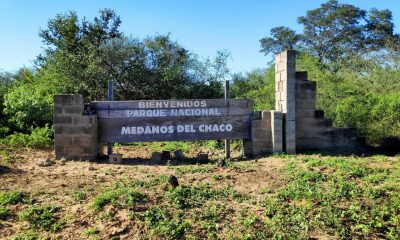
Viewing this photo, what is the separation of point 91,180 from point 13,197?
1.34 meters

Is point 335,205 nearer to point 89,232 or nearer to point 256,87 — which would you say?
point 89,232

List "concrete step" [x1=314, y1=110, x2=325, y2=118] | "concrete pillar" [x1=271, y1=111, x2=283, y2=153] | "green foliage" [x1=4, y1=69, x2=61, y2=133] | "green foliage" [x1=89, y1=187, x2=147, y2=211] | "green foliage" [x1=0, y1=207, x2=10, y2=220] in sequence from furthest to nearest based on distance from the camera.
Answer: "green foliage" [x1=4, y1=69, x2=61, y2=133] → "concrete step" [x1=314, y1=110, x2=325, y2=118] → "concrete pillar" [x1=271, y1=111, x2=283, y2=153] → "green foliage" [x1=89, y1=187, x2=147, y2=211] → "green foliage" [x1=0, y1=207, x2=10, y2=220]

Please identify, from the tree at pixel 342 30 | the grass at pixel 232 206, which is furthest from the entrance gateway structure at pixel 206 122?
the tree at pixel 342 30

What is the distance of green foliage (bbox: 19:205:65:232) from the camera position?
536cm

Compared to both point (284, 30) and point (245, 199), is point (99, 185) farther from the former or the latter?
point (284, 30)

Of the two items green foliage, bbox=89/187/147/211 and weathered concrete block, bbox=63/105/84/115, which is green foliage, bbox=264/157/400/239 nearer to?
green foliage, bbox=89/187/147/211

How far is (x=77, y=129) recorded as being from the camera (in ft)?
30.1

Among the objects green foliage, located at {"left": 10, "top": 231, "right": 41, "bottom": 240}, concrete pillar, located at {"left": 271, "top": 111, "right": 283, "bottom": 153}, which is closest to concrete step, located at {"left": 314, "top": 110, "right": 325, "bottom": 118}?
concrete pillar, located at {"left": 271, "top": 111, "right": 283, "bottom": 153}

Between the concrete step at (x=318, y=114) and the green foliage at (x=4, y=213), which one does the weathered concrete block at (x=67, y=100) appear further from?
the concrete step at (x=318, y=114)

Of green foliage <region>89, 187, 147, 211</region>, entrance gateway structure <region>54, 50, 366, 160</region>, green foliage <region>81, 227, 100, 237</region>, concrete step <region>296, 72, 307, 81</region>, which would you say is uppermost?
concrete step <region>296, 72, 307, 81</region>

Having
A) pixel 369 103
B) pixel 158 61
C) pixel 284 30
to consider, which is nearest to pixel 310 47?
pixel 284 30

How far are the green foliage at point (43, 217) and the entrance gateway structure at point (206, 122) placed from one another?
3.48 meters

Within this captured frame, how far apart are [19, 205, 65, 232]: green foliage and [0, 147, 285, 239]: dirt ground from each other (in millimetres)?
78

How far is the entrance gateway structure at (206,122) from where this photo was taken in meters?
9.17
